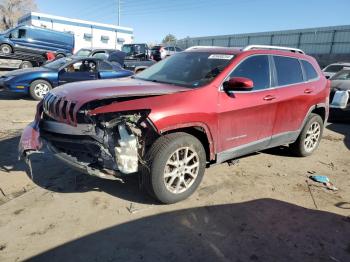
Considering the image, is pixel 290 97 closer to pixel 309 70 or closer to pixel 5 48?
pixel 309 70

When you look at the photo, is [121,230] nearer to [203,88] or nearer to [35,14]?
[203,88]

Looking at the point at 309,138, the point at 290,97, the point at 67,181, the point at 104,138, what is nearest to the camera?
the point at 104,138

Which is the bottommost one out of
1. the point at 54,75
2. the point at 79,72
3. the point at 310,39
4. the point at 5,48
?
the point at 54,75

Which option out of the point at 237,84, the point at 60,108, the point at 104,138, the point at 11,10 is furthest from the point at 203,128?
the point at 11,10

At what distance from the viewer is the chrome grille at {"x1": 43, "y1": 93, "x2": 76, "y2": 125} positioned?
376cm

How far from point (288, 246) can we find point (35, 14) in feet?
131

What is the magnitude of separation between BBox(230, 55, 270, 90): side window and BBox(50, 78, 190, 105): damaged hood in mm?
926

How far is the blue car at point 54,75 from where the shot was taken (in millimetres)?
10430

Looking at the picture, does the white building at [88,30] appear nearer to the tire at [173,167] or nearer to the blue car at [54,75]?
the blue car at [54,75]

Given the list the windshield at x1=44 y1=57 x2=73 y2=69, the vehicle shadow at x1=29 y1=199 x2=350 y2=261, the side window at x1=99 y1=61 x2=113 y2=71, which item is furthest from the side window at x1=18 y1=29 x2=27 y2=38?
the vehicle shadow at x1=29 y1=199 x2=350 y2=261

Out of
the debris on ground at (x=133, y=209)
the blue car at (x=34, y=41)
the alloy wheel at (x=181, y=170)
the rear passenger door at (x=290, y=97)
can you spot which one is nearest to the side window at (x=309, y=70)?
the rear passenger door at (x=290, y=97)

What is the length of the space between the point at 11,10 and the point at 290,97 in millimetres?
67595

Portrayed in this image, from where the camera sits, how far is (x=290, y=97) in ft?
17.6

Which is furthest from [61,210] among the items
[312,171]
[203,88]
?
[312,171]
